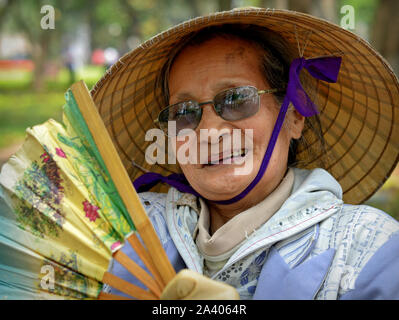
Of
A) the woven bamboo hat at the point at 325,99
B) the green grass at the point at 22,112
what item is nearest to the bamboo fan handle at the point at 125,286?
the woven bamboo hat at the point at 325,99

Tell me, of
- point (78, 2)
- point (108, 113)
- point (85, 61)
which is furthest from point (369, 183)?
point (85, 61)

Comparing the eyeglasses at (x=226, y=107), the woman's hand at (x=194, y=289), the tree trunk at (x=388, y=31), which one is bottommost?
the woman's hand at (x=194, y=289)

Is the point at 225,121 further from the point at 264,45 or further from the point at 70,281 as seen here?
the point at 70,281

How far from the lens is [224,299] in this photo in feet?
4.61

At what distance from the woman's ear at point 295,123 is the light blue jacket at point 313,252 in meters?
0.23

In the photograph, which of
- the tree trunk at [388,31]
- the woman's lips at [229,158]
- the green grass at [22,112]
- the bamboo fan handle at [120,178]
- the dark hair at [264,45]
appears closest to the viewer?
the bamboo fan handle at [120,178]

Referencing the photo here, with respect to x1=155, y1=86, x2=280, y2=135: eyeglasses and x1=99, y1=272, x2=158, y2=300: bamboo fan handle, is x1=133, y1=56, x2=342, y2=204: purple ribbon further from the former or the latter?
x1=99, y1=272, x2=158, y2=300: bamboo fan handle

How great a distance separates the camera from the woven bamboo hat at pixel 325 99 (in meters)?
2.08

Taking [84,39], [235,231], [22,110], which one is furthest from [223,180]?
[84,39]

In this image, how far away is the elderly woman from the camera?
1826mm

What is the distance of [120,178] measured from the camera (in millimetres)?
1628

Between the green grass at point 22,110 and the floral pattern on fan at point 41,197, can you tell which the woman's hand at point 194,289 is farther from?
the green grass at point 22,110
